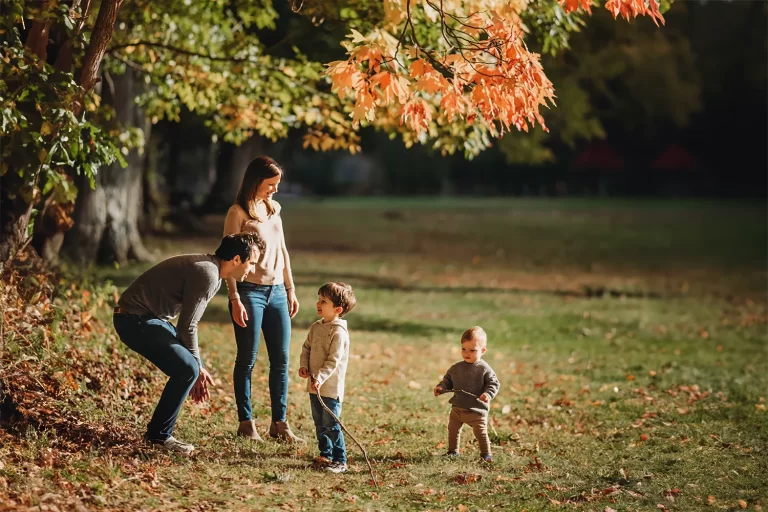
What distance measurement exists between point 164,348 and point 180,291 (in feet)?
1.29

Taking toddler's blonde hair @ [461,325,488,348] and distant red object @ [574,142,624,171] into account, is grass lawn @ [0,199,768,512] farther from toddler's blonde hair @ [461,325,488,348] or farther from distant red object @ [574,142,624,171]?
distant red object @ [574,142,624,171]

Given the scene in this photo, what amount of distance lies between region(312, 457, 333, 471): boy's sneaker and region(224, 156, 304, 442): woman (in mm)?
656

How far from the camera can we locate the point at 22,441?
627cm

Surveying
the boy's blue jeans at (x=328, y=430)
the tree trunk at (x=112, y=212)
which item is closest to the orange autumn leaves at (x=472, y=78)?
the boy's blue jeans at (x=328, y=430)

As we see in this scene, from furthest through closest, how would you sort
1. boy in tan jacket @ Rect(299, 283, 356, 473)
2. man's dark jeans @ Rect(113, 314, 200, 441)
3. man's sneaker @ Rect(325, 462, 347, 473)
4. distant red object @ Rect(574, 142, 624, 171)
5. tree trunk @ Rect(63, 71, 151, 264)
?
distant red object @ Rect(574, 142, 624, 171) → tree trunk @ Rect(63, 71, 151, 264) → man's sneaker @ Rect(325, 462, 347, 473) → boy in tan jacket @ Rect(299, 283, 356, 473) → man's dark jeans @ Rect(113, 314, 200, 441)

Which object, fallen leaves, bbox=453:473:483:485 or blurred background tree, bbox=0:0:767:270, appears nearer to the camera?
fallen leaves, bbox=453:473:483:485

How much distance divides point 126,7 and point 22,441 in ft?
20.6

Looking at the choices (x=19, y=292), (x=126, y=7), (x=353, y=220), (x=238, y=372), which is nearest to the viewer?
(x=238, y=372)

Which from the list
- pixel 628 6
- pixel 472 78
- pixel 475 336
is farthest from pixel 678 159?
pixel 475 336

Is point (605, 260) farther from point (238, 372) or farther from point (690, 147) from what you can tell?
point (690, 147)

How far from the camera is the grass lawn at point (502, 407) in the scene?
610cm

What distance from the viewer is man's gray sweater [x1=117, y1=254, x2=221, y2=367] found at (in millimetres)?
6188

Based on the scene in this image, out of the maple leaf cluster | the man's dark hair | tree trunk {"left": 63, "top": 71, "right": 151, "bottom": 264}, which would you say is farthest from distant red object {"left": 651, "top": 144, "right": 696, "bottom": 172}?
the man's dark hair

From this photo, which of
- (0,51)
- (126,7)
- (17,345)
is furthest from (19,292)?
(126,7)
